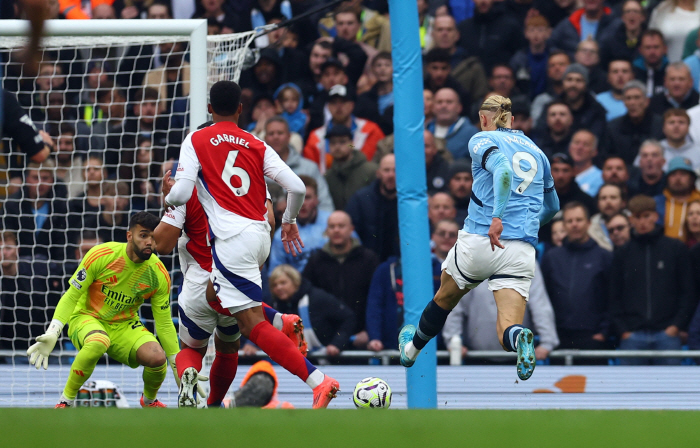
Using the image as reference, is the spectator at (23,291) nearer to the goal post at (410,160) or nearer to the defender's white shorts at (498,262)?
the goal post at (410,160)

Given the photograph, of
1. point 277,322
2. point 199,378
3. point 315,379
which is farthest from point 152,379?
point 315,379

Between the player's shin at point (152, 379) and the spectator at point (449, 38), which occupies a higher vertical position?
the spectator at point (449, 38)

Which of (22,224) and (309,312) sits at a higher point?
(22,224)

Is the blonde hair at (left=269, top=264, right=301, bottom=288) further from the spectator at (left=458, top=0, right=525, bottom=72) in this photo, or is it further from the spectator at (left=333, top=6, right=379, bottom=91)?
the spectator at (left=458, top=0, right=525, bottom=72)

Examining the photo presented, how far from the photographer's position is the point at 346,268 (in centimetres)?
889

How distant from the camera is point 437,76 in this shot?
33.0 ft

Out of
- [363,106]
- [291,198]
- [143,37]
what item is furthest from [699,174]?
[143,37]

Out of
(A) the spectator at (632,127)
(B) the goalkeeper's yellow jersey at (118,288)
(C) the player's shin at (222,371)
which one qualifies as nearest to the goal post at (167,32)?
(B) the goalkeeper's yellow jersey at (118,288)

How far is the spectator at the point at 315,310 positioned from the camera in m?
8.66

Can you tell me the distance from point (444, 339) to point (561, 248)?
136 centimetres

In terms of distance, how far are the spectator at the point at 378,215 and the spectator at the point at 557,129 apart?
5.49ft

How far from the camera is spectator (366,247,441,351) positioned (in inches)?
343

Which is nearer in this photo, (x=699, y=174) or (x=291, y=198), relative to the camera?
(x=291, y=198)

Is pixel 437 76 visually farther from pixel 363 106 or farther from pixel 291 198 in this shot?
pixel 291 198
